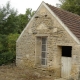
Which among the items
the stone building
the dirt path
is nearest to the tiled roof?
the stone building

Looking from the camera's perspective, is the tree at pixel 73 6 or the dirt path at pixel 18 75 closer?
the dirt path at pixel 18 75

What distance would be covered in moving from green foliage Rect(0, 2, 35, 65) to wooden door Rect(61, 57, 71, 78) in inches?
246

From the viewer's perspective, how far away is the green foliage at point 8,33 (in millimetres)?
19197

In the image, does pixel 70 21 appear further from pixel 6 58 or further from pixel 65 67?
pixel 6 58

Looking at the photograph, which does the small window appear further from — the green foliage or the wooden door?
the green foliage

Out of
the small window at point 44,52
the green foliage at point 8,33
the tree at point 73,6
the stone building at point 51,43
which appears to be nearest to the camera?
the stone building at point 51,43

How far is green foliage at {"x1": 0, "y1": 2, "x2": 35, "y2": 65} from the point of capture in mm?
19197

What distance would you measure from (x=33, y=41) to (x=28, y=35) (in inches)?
28.8

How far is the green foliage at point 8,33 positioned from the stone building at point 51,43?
2.39 m

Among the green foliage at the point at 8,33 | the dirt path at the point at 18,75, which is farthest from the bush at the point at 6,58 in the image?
the dirt path at the point at 18,75

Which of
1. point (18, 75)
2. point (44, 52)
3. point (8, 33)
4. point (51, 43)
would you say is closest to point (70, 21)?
point (51, 43)

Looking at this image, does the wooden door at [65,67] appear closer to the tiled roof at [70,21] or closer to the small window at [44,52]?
the small window at [44,52]

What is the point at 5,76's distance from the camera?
44.9 feet

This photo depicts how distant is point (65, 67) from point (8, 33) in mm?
11642
